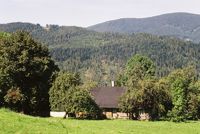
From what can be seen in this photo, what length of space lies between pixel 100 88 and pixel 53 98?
2333cm

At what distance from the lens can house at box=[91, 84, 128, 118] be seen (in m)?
88.9

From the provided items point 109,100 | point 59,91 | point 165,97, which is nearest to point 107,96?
point 109,100

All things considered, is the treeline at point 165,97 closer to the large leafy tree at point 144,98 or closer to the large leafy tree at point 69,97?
the large leafy tree at point 144,98

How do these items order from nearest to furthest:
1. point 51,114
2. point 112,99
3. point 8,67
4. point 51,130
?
point 51,130 < point 8,67 < point 51,114 < point 112,99

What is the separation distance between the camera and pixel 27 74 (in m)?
73.6

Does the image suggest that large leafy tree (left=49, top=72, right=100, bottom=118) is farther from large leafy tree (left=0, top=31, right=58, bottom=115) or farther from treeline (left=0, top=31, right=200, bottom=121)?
large leafy tree (left=0, top=31, right=58, bottom=115)

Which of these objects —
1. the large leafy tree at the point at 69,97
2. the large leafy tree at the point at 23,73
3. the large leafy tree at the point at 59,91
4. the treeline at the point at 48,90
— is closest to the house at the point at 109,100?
the treeline at the point at 48,90

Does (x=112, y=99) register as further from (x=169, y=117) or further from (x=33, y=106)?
(x=33, y=106)

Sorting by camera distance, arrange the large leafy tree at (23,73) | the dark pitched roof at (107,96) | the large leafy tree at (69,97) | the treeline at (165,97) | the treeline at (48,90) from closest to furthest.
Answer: the large leafy tree at (23,73), the treeline at (48,90), the large leafy tree at (69,97), the treeline at (165,97), the dark pitched roof at (107,96)

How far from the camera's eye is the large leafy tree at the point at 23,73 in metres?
72.6

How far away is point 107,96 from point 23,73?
23981mm

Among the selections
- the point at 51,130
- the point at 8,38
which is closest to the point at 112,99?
the point at 8,38

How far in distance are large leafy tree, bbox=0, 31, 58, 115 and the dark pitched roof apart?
17057mm

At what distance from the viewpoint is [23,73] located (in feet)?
242
